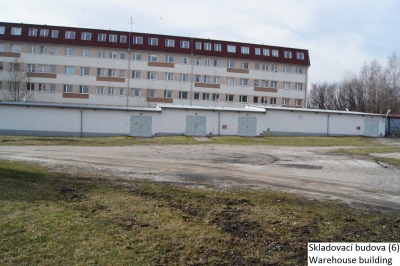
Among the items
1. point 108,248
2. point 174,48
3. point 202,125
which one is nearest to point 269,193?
point 108,248

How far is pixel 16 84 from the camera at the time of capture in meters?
56.6

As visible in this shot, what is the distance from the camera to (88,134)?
39844 mm

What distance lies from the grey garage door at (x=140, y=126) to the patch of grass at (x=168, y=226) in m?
31.3

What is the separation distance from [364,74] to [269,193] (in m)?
73.9

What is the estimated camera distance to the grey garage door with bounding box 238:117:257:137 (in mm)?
43250

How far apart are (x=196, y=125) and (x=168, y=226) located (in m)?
35.5

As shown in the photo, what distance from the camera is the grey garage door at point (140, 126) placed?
41.0 meters

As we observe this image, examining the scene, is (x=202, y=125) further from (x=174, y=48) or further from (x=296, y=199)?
(x=296, y=199)

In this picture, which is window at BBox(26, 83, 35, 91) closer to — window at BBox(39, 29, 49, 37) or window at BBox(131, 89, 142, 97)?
window at BBox(39, 29, 49, 37)

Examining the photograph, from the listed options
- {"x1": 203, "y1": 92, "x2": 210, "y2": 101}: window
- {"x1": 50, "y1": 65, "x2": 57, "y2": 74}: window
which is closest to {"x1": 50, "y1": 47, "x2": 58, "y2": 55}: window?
{"x1": 50, "y1": 65, "x2": 57, "y2": 74}: window

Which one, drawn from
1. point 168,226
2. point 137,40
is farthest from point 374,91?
point 168,226

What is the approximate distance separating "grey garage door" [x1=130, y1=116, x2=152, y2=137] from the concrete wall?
1.23ft

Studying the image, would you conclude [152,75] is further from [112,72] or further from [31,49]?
[31,49]

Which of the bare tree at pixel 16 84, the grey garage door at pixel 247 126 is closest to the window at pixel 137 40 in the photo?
the bare tree at pixel 16 84
